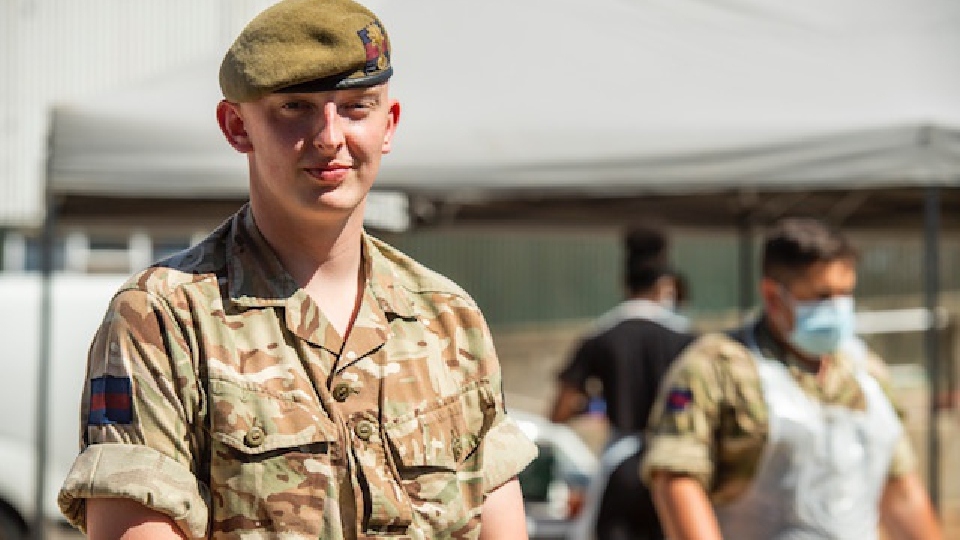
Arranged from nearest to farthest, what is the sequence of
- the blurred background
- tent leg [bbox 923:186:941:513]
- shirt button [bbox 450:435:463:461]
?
shirt button [bbox 450:435:463:461], the blurred background, tent leg [bbox 923:186:941:513]

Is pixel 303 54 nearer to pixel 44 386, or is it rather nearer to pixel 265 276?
pixel 265 276

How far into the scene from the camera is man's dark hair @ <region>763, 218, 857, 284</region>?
4.15m

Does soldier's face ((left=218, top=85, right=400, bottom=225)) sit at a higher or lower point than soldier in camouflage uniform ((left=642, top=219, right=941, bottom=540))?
higher

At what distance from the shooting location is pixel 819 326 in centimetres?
412

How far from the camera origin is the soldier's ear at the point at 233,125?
6.52 feet

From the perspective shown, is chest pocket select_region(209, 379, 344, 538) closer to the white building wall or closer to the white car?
the white car

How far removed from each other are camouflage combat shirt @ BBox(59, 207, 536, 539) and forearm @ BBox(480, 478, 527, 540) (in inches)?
0.9

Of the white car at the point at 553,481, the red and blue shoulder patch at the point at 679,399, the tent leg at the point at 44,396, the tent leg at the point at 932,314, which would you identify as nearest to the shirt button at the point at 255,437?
the red and blue shoulder patch at the point at 679,399

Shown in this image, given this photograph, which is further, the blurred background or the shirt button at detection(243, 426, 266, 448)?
the blurred background

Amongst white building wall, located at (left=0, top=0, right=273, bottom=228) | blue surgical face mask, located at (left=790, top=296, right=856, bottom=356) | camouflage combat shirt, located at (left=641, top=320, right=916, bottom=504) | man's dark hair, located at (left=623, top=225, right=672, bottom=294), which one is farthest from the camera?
white building wall, located at (left=0, top=0, right=273, bottom=228)

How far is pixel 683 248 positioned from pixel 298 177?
54.6ft

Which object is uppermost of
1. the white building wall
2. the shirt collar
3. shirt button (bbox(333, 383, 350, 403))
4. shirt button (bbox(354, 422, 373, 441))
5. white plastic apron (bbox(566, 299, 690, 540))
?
the white building wall

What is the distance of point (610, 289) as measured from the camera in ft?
62.3

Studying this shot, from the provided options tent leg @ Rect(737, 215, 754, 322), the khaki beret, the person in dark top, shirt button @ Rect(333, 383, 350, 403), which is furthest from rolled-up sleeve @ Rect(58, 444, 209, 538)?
tent leg @ Rect(737, 215, 754, 322)
